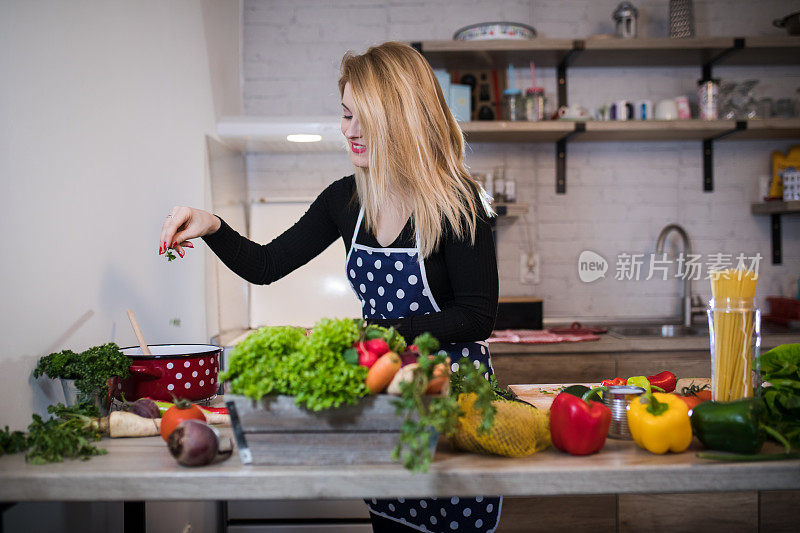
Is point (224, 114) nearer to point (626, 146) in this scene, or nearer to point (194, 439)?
point (626, 146)

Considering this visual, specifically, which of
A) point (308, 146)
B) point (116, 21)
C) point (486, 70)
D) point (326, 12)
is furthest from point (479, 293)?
point (326, 12)

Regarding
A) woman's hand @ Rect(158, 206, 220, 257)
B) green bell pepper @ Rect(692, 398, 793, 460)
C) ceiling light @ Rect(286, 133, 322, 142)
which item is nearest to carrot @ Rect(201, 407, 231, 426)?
woman's hand @ Rect(158, 206, 220, 257)

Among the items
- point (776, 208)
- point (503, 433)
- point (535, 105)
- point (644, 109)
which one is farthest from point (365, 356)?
point (776, 208)

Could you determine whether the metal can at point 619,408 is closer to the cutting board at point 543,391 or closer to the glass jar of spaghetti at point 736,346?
the glass jar of spaghetti at point 736,346

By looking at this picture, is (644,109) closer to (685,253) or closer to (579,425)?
(685,253)

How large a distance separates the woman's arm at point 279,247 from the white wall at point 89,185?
1.18 feet

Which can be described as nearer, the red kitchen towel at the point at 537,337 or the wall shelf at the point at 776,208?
the red kitchen towel at the point at 537,337

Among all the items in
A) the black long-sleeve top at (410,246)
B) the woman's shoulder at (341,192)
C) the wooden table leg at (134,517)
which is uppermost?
the woman's shoulder at (341,192)

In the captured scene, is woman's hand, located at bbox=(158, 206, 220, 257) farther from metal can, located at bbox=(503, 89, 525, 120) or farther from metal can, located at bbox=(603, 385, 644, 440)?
metal can, located at bbox=(503, 89, 525, 120)

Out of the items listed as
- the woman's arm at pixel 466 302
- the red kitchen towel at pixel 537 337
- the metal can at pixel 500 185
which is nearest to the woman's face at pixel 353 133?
the woman's arm at pixel 466 302

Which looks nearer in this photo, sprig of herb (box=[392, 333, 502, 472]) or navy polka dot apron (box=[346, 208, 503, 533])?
sprig of herb (box=[392, 333, 502, 472])

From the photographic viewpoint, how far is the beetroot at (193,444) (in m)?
0.95

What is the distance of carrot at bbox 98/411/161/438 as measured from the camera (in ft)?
3.84

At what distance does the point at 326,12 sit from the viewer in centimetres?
362
